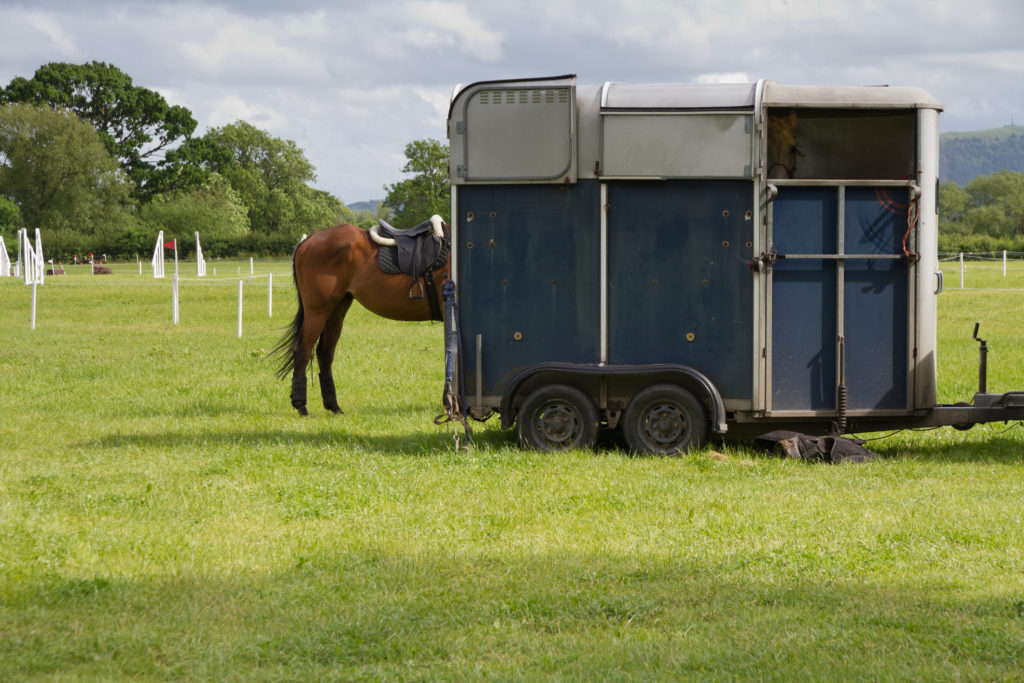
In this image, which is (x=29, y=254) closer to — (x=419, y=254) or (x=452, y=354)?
(x=419, y=254)

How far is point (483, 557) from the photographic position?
6.77m

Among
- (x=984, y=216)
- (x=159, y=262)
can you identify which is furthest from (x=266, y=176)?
(x=984, y=216)

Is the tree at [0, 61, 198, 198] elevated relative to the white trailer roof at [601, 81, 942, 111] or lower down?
elevated

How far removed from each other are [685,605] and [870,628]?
0.91 metres

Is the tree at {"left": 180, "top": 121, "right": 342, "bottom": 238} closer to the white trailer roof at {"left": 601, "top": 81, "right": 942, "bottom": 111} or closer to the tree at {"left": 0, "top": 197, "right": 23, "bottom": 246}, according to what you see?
the tree at {"left": 0, "top": 197, "right": 23, "bottom": 246}

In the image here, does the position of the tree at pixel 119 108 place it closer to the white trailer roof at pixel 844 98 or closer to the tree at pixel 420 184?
the tree at pixel 420 184

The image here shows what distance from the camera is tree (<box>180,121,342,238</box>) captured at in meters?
98.4

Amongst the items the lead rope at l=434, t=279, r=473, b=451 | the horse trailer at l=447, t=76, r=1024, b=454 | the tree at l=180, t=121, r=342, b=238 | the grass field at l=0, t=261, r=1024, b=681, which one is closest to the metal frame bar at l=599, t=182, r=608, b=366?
the horse trailer at l=447, t=76, r=1024, b=454

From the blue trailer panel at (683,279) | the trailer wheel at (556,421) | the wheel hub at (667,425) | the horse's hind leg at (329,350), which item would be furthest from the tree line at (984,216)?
the trailer wheel at (556,421)

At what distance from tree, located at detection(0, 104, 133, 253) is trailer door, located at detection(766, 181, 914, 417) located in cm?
7480

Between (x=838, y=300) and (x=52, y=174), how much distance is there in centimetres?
7893

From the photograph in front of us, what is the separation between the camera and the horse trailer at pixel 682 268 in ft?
31.9

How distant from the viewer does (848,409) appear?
9.91m

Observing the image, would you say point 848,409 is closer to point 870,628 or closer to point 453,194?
point 453,194
